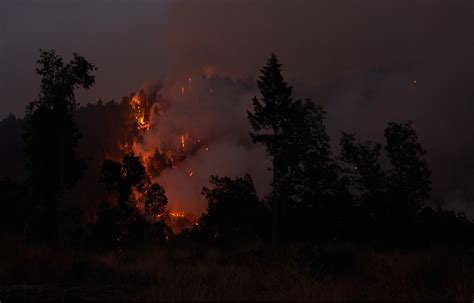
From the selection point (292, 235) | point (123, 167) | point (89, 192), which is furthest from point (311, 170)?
point (89, 192)

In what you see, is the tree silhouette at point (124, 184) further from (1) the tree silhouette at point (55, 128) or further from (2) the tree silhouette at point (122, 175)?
(1) the tree silhouette at point (55, 128)

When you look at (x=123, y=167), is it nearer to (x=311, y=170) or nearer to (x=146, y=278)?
(x=311, y=170)

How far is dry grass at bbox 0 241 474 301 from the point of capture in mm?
6082

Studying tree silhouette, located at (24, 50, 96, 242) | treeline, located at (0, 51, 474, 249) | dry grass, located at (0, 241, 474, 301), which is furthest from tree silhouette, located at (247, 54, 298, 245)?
dry grass, located at (0, 241, 474, 301)

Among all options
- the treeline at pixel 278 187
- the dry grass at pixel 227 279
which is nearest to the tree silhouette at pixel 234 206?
the treeline at pixel 278 187

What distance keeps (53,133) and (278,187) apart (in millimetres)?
22761

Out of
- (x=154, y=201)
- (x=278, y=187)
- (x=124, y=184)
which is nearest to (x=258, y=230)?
(x=278, y=187)

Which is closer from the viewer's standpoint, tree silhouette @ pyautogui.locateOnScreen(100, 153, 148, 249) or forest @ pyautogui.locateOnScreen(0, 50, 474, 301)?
forest @ pyautogui.locateOnScreen(0, 50, 474, 301)

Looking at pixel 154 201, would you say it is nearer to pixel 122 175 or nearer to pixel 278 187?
pixel 122 175

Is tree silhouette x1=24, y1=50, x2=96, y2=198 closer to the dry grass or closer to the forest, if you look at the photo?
the forest

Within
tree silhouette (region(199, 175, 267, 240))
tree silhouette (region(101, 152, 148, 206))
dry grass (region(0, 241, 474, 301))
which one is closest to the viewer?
dry grass (region(0, 241, 474, 301))

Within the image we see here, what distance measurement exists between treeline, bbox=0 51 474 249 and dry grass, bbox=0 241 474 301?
20.8 m

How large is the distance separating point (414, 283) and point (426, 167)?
48454 millimetres

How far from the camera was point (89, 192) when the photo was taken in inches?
7008
